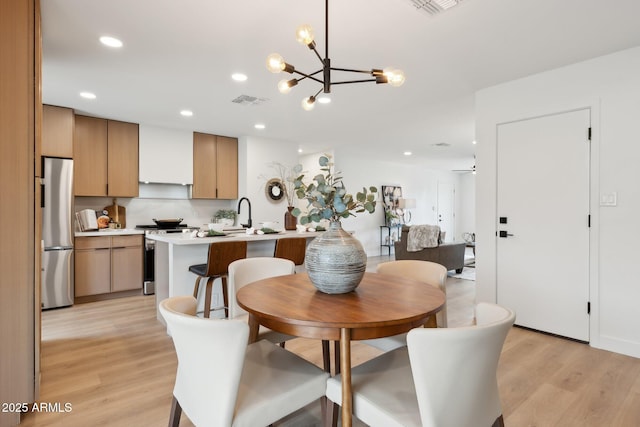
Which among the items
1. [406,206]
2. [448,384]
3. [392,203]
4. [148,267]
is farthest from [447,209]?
[448,384]

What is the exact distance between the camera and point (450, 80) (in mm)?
3367

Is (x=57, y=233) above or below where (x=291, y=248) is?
above

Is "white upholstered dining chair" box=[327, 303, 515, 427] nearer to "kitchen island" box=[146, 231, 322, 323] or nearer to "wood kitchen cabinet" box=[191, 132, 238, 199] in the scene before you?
"kitchen island" box=[146, 231, 322, 323]

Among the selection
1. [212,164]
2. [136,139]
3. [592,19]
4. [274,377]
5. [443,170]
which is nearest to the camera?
[274,377]

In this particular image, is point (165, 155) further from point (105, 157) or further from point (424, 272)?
point (424, 272)

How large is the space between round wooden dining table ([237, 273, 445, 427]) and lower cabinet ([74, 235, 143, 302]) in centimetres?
361

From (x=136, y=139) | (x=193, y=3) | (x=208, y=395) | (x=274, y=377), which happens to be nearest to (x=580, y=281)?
(x=274, y=377)

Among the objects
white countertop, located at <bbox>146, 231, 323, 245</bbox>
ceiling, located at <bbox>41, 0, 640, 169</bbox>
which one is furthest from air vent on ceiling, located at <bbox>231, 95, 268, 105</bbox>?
white countertop, located at <bbox>146, 231, 323, 245</bbox>

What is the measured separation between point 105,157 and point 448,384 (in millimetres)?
5228

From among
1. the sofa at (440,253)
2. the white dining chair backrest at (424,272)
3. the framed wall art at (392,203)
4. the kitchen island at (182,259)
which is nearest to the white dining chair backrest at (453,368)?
the white dining chair backrest at (424,272)

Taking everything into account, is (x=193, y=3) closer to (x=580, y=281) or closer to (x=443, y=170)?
(x=580, y=281)

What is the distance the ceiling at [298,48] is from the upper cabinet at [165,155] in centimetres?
61

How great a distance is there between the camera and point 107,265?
14.5 feet

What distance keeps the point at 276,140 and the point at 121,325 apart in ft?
13.0
